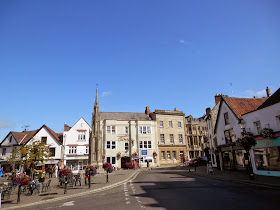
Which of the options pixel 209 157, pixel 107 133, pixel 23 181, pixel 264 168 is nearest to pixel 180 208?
pixel 23 181

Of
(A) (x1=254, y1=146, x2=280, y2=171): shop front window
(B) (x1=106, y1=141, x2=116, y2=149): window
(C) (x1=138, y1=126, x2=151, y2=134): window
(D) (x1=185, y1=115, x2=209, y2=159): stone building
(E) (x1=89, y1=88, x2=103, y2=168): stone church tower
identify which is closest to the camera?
(A) (x1=254, y1=146, x2=280, y2=171): shop front window

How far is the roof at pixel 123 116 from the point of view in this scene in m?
44.3

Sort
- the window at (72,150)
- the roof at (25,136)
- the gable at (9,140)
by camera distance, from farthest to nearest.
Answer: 1. the gable at (9,140)
2. the roof at (25,136)
3. the window at (72,150)

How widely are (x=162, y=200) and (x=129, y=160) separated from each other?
1281 inches

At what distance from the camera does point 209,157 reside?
3528 centimetres

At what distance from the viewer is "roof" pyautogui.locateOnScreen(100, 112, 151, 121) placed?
1744 inches

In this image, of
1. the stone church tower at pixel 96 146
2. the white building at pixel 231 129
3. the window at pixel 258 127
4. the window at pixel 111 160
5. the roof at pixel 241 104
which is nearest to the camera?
the window at pixel 258 127

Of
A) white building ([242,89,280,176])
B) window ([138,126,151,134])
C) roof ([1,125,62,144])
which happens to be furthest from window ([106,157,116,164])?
white building ([242,89,280,176])

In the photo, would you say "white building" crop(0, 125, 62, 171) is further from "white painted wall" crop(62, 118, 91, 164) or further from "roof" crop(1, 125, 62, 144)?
"white painted wall" crop(62, 118, 91, 164)

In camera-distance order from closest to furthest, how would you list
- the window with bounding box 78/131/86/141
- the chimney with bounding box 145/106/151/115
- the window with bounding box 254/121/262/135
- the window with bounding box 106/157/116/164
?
the window with bounding box 254/121/262/135
the window with bounding box 106/157/116/164
the window with bounding box 78/131/86/141
the chimney with bounding box 145/106/151/115

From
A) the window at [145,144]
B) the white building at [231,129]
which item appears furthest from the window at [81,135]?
the white building at [231,129]

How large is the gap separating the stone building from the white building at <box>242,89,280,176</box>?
1286 inches

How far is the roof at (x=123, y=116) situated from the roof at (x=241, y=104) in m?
23.8

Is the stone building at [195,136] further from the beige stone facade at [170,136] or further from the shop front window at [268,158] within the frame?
the shop front window at [268,158]
